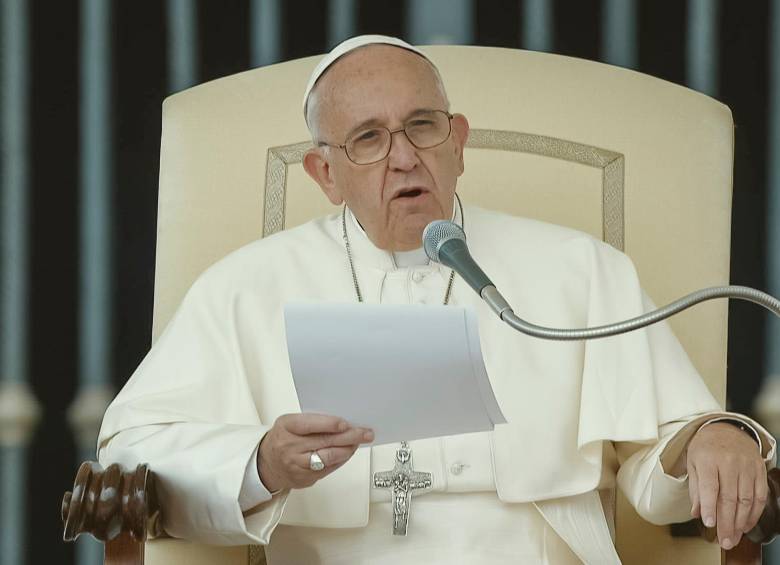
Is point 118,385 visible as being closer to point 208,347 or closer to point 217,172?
point 217,172

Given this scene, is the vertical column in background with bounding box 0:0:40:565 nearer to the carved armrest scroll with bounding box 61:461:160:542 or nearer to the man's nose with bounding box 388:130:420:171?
the man's nose with bounding box 388:130:420:171

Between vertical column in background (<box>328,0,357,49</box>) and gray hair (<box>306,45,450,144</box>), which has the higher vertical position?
vertical column in background (<box>328,0,357,49</box>)

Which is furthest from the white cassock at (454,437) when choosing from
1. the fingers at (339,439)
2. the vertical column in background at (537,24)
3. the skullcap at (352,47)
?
the vertical column in background at (537,24)

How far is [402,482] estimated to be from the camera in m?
2.59

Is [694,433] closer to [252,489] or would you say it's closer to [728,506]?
[728,506]

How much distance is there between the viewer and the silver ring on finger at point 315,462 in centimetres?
214

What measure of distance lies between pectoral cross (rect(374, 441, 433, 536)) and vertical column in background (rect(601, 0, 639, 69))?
1.78 m

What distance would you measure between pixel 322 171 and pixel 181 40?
1.23 m

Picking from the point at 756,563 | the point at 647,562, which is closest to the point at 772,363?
the point at 647,562

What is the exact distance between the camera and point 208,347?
9.14 feet

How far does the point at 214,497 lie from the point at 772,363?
7.14 ft

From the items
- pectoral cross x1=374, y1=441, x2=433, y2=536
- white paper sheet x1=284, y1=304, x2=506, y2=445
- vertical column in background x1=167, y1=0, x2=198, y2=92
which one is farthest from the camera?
vertical column in background x1=167, y1=0, x2=198, y2=92

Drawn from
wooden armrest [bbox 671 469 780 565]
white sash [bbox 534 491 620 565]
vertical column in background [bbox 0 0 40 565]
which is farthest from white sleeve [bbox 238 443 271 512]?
vertical column in background [bbox 0 0 40 565]

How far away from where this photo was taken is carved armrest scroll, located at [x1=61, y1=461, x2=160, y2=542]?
216 centimetres
